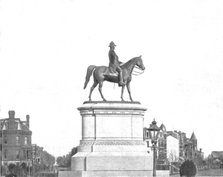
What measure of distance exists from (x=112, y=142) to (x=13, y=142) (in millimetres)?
93466

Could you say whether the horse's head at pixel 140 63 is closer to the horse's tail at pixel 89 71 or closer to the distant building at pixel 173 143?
the horse's tail at pixel 89 71

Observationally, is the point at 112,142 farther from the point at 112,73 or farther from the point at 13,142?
the point at 13,142

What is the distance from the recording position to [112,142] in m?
40.9

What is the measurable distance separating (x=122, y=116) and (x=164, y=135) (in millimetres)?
117208

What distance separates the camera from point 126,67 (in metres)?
41.8

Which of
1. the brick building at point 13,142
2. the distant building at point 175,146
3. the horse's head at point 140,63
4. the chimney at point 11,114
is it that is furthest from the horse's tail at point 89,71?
the distant building at point 175,146

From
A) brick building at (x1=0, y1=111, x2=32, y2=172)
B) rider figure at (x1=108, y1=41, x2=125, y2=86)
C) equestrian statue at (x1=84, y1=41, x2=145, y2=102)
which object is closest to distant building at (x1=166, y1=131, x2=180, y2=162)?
brick building at (x1=0, y1=111, x2=32, y2=172)

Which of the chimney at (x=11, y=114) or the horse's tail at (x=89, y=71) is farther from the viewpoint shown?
the chimney at (x=11, y=114)

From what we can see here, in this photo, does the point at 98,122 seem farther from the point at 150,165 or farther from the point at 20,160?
the point at 20,160

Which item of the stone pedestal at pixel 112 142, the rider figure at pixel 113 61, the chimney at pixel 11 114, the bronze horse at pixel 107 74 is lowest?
the stone pedestal at pixel 112 142

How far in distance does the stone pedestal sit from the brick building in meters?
89.2

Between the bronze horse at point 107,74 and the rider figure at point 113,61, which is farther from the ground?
the rider figure at point 113,61

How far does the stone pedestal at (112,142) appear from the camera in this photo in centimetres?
4003

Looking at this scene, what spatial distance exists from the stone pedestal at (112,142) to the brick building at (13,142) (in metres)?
89.2
